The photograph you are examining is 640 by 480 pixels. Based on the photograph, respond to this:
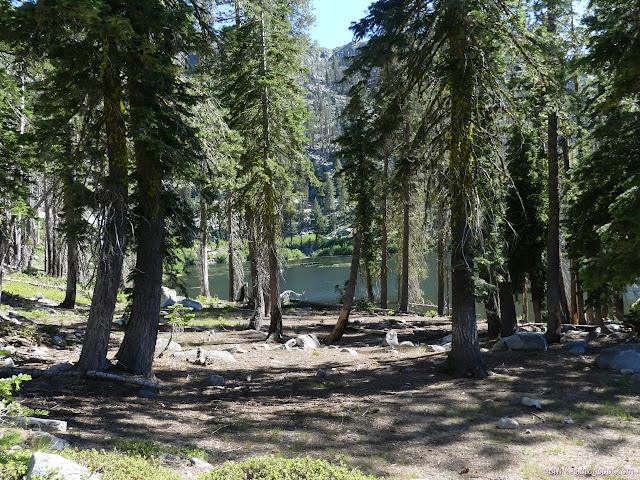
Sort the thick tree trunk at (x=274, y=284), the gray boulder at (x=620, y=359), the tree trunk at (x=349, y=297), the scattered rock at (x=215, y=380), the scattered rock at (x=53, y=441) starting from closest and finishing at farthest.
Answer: the scattered rock at (x=53, y=441) < the scattered rock at (x=215, y=380) < the gray boulder at (x=620, y=359) < the thick tree trunk at (x=274, y=284) < the tree trunk at (x=349, y=297)

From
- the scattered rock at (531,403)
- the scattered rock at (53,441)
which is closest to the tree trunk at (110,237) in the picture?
the scattered rock at (53,441)

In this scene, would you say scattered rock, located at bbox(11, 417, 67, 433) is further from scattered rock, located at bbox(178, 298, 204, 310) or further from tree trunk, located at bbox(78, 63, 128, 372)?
scattered rock, located at bbox(178, 298, 204, 310)

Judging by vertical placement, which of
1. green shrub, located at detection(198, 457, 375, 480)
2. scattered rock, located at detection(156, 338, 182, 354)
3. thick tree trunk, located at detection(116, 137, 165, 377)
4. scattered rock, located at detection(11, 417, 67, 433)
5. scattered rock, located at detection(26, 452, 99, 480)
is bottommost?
scattered rock, located at detection(156, 338, 182, 354)

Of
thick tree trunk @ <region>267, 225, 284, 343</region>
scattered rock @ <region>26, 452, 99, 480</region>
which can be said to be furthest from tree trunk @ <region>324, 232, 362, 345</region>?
scattered rock @ <region>26, 452, 99, 480</region>

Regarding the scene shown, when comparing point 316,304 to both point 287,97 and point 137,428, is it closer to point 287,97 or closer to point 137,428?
point 287,97

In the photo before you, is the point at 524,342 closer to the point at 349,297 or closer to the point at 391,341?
the point at 391,341

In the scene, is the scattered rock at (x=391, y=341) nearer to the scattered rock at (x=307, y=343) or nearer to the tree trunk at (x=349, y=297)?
the tree trunk at (x=349, y=297)

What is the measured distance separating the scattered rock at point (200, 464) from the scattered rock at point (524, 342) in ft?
29.8

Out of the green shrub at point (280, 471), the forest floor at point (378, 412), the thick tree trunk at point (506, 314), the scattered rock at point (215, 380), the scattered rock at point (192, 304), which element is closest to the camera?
the green shrub at point (280, 471)

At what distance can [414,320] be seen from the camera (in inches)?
A: 761

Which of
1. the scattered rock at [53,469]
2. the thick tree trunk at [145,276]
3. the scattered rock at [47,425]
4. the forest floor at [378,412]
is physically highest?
the thick tree trunk at [145,276]

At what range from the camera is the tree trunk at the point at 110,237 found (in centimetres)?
798

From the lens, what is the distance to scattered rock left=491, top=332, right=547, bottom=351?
1198 cm

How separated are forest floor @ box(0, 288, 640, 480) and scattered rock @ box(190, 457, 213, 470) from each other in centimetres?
12
